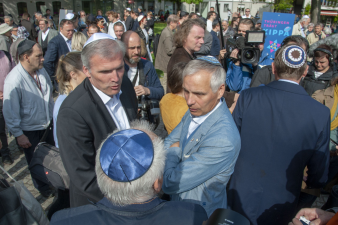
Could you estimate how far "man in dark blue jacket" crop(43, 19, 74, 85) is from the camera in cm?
496

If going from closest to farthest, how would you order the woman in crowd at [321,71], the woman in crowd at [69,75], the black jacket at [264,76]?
the woman in crowd at [69,75]
the black jacket at [264,76]
the woman in crowd at [321,71]

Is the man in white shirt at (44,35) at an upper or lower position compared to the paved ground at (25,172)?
upper

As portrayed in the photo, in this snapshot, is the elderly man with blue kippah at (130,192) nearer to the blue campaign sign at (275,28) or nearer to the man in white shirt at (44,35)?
the blue campaign sign at (275,28)

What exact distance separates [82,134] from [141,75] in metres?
1.90

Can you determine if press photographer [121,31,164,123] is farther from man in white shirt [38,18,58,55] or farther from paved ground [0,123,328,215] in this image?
man in white shirt [38,18,58,55]

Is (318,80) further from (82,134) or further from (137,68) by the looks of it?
Answer: (82,134)

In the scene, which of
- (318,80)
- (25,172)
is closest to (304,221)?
(318,80)

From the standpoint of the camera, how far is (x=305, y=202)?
2.48 metres

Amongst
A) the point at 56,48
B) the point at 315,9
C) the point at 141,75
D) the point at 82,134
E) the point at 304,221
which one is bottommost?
the point at 304,221

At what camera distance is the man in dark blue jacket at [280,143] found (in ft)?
5.92

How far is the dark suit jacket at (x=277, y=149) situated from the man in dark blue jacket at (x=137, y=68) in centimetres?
155

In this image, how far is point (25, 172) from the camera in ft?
12.7

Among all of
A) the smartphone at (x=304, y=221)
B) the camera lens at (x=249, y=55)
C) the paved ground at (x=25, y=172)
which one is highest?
the camera lens at (x=249, y=55)

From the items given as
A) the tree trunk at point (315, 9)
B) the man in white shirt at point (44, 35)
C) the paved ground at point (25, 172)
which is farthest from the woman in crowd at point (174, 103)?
the tree trunk at point (315, 9)
